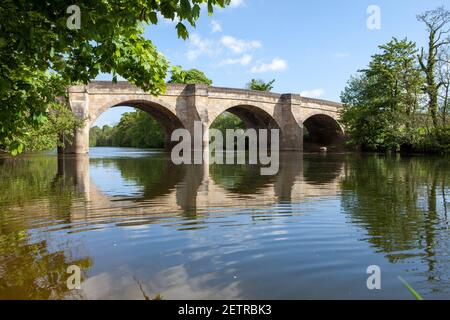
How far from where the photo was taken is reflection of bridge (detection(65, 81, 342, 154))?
30541 mm

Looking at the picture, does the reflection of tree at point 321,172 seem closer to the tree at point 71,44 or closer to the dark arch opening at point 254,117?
the tree at point 71,44

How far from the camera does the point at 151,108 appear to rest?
119 ft

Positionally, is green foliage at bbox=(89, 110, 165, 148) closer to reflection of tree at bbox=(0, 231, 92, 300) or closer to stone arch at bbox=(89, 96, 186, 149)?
stone arch at bbox=(89, 96, 186, 149)

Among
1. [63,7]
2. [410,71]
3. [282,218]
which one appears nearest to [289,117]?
[410,71]

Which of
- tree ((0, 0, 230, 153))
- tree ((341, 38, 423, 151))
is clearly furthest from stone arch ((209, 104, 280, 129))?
tree ((0, 0, 230, 153))

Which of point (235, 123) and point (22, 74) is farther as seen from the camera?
point (235, 123)

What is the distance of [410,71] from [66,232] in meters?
31.1

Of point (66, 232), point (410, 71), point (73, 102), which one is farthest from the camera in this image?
point (410, 71)

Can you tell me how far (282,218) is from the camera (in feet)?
20.4

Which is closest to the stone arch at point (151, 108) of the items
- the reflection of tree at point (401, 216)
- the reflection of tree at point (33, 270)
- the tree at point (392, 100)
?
the tree at point (392, 100)

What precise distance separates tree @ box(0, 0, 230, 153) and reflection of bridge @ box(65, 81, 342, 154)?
2330 centimetres

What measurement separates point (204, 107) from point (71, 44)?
30.9 metres

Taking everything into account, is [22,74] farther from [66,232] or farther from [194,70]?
[194,70]
